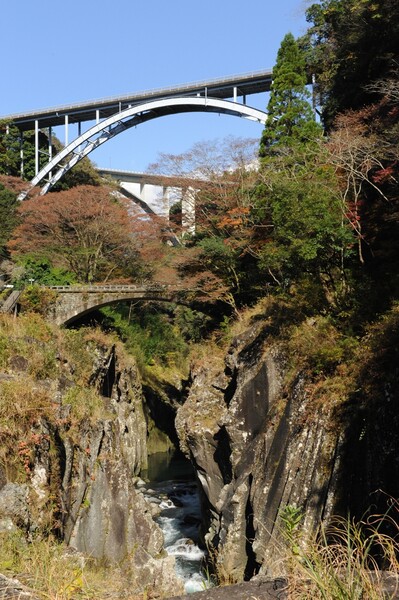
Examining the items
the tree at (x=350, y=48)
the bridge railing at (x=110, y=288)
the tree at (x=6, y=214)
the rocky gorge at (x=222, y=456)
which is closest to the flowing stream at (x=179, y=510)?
the rocky gorge at (x=222, y=456)

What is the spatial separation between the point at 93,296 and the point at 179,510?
10.7 meters

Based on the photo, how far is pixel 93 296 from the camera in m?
28.0

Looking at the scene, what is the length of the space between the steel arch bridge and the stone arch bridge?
12.6m

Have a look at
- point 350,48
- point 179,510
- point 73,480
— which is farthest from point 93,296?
point 73,480

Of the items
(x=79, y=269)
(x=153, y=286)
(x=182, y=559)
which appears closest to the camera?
(x=182, y=559)

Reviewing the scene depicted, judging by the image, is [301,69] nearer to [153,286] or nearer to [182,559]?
[153,286]

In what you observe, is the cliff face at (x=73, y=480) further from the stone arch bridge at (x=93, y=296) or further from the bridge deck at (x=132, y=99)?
the bridge deck at (x=132, y=99)

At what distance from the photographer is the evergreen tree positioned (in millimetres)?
23545

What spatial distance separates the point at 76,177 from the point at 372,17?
28296mm

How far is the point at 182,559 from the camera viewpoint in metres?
17.6

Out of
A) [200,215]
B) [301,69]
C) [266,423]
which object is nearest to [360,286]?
[266,423]

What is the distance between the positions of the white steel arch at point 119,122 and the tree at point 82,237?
6174 millimetres

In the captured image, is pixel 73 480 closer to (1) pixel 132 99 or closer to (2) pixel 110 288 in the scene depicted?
(2) pixel 110 288

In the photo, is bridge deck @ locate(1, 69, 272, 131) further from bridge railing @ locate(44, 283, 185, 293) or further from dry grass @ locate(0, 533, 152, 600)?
dry grass @ locate(0, 533, 152, 600)
